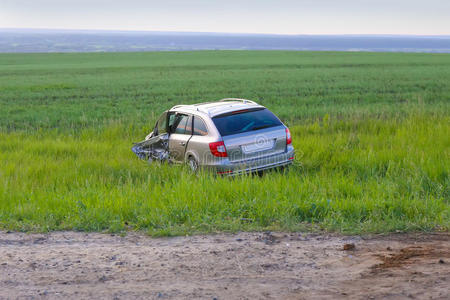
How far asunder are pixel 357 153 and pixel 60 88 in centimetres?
2898

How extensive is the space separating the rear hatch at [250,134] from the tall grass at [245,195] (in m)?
0.53

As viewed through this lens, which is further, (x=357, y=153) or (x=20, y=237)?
(x=357, y=153)

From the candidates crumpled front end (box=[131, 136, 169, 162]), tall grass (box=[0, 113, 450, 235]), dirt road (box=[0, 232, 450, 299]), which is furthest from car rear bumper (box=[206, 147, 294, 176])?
dirt road (box=[0, 232, 450, 299])

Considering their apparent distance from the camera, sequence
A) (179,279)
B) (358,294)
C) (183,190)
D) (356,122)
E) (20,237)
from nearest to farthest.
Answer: (358,294), (179,279), (20,237), (183,190), (356,122)

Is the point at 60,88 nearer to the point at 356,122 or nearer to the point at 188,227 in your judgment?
the point at 356,122

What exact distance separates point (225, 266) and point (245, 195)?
2336 millimetres

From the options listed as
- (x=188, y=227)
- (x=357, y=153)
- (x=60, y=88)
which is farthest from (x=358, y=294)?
(x=60, y=88)

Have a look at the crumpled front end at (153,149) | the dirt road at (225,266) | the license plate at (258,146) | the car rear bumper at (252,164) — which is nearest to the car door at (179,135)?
the crumpled front end at (153,149)

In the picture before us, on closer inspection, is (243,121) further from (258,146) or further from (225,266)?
(225,266)

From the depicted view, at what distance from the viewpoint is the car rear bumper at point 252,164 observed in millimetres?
Result: 8234

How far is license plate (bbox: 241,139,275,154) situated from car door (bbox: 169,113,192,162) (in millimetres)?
1218

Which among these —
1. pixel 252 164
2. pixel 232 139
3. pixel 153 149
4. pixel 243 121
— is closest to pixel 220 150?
pixel 232 139

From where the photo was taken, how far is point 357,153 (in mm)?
9859

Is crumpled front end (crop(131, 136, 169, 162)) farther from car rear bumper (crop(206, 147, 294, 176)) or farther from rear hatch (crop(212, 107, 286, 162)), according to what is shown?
car rear bumper (crop(206, 147, 294, 176))
